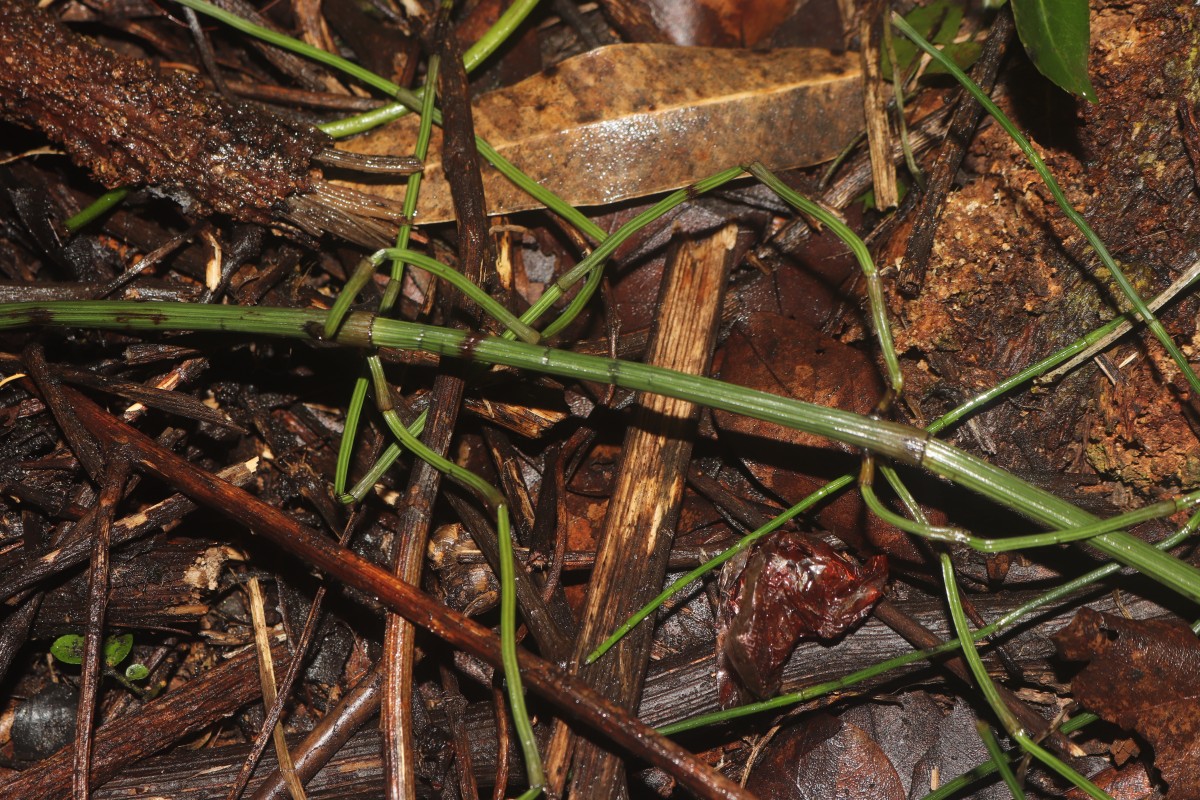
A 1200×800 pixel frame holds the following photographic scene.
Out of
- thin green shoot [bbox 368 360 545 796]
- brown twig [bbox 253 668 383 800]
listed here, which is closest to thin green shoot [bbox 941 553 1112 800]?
thin green shoot [bbox 368 360 545 796]

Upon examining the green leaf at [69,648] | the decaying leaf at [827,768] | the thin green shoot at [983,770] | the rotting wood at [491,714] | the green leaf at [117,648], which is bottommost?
the thin green shoot at [983,770]

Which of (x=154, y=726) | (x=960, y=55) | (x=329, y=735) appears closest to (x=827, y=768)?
(x=329, y=735)

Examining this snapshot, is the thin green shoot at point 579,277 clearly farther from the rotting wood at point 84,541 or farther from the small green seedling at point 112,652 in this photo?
the small green seedling at point 112,652

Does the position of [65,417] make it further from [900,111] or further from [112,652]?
[900,111]

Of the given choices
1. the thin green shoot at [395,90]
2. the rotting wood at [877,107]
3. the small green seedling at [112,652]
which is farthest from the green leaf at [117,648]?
the rotting wood at [877,107]

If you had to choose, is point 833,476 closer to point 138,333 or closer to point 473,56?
point 473,56
